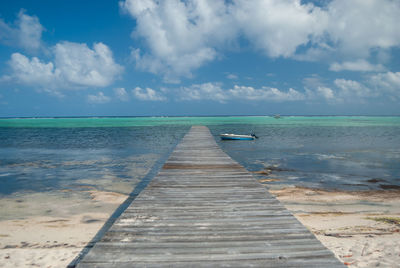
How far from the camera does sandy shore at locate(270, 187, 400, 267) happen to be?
513 centimetres

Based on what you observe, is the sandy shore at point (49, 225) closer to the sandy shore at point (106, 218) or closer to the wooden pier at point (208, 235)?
the sandy shore at point (106, 218)

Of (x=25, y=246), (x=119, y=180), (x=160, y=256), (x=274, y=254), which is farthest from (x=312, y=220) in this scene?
(x=119, y=180)

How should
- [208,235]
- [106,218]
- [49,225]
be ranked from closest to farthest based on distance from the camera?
[208,235]
[49,225]
[106,218]

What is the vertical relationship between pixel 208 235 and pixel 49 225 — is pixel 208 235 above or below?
above

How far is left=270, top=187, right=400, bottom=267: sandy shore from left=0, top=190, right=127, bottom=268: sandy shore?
5725 mm

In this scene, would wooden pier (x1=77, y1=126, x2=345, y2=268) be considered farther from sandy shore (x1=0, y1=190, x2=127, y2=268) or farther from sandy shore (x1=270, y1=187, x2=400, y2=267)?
sandy shore (x1=0, y1=190, x2=127, y2=268)

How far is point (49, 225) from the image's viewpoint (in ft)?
23.1

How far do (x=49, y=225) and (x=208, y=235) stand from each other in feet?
17.8

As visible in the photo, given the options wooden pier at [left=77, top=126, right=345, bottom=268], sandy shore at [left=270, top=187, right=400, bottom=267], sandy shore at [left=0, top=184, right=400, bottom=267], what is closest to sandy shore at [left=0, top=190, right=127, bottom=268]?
sandy shore at [left=0, top=184, right=400, bottom=267]

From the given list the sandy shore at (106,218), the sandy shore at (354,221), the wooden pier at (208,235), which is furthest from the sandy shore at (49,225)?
the sandy shore at (354,221)

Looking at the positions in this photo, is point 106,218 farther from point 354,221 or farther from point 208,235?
point 354,221

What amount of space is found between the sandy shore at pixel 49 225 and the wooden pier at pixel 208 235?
203 cm

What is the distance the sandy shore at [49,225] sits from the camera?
5.27 metres

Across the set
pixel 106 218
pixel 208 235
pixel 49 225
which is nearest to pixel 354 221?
pixel 208 235
